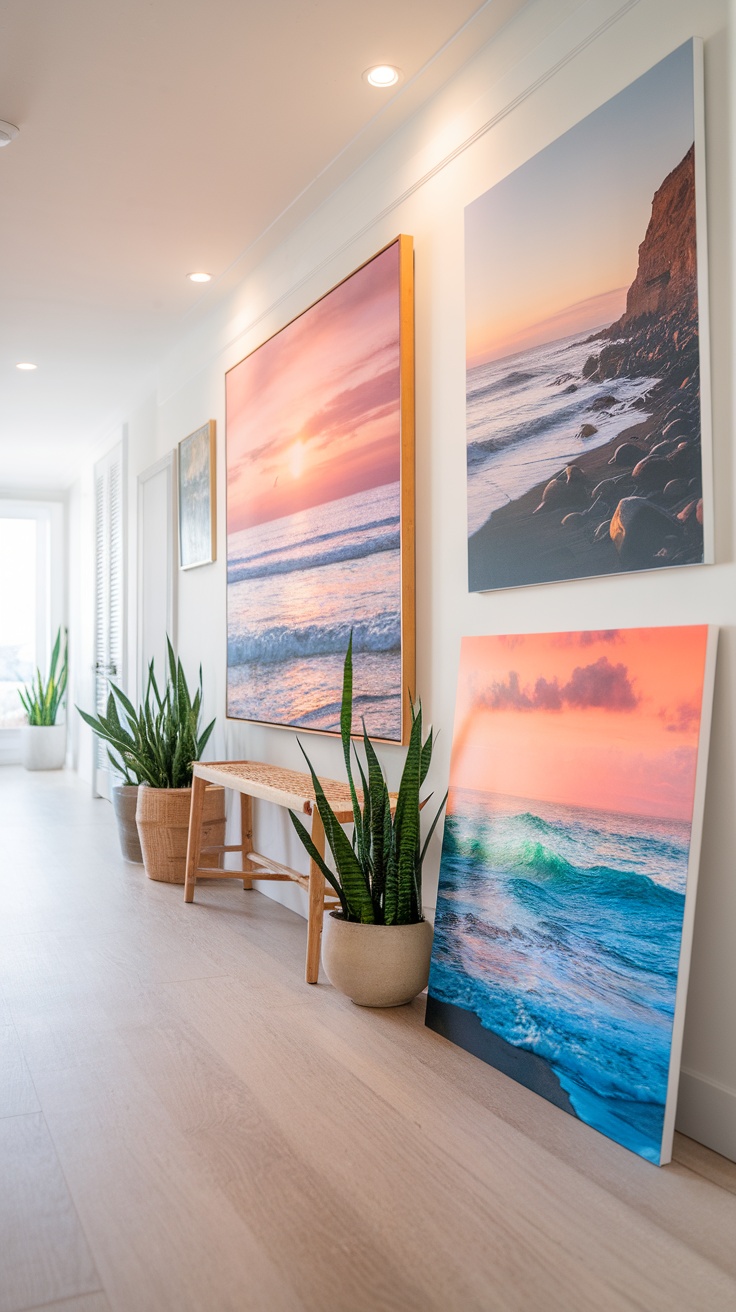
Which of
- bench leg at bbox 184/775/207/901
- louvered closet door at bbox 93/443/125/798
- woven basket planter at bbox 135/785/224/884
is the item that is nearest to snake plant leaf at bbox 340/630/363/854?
bench leg at bbox 184/775/207/901

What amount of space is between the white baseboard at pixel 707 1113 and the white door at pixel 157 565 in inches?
153

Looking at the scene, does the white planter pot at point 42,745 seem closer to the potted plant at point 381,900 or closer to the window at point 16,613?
the window at point 16,613

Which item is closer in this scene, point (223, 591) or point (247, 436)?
point (247, 436)

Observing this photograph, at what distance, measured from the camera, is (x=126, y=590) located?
670 cm

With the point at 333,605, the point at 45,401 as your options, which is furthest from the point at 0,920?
the point at 45,401

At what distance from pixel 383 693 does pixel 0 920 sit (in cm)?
174

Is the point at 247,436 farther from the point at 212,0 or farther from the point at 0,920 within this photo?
the point at 0,920

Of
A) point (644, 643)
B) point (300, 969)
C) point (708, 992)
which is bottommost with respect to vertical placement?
point (300, 969)

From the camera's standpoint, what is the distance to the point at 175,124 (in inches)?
127

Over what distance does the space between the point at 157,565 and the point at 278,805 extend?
2407 mm

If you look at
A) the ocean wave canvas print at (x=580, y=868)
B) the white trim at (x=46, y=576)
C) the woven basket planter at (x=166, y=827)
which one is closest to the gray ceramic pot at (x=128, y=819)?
the woven basket planter at (x=166, y=827)

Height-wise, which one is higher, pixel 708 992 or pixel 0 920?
pixel 708 992

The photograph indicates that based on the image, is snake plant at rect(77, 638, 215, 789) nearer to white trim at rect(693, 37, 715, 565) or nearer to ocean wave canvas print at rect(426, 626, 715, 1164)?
ocean wave canvas print at rect(426, 626, 715, 1164)

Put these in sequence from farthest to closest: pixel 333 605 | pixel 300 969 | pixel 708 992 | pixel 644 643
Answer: pixel 333 605
pixel 300 969
pixel 644 643
pixel 708 992
